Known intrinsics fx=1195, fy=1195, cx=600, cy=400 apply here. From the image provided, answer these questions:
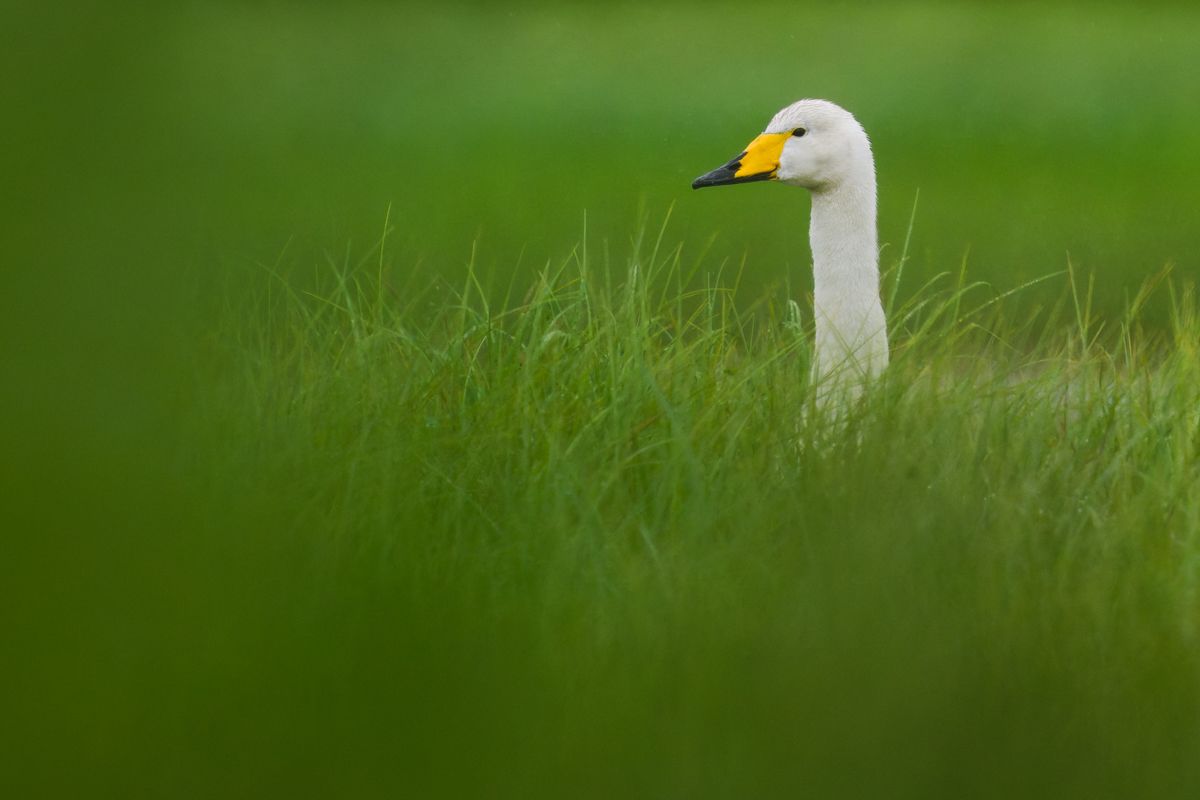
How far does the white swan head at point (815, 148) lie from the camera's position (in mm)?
2436

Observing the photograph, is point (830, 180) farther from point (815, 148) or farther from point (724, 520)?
point (724, 520)

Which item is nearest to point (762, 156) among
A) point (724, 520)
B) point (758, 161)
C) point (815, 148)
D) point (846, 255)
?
point (758, 161)

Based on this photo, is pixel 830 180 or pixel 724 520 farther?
pixel 830 180

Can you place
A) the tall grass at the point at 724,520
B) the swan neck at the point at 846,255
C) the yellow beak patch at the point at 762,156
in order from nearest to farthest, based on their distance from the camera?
1. the tall grass at the point at 724,520
2. the swan neck at the point at 846,255
3. the yellow beak patch at the point at 762,156

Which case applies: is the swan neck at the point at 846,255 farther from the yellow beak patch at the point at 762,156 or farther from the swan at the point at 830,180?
the yellow beak patch at the point at 762,156

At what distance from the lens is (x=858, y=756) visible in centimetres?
73

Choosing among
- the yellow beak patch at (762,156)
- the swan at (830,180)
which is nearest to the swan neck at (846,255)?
the swan at (830,180)

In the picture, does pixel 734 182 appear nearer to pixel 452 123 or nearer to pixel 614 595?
pixel 452 123

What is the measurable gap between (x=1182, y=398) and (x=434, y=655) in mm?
1542

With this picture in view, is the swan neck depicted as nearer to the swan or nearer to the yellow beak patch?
the swan

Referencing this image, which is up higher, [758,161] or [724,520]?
[758,161]

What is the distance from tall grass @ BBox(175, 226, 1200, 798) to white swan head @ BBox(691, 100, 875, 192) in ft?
1.41

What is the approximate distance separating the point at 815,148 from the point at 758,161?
0.13m

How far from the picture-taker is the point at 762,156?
A: 242cm
